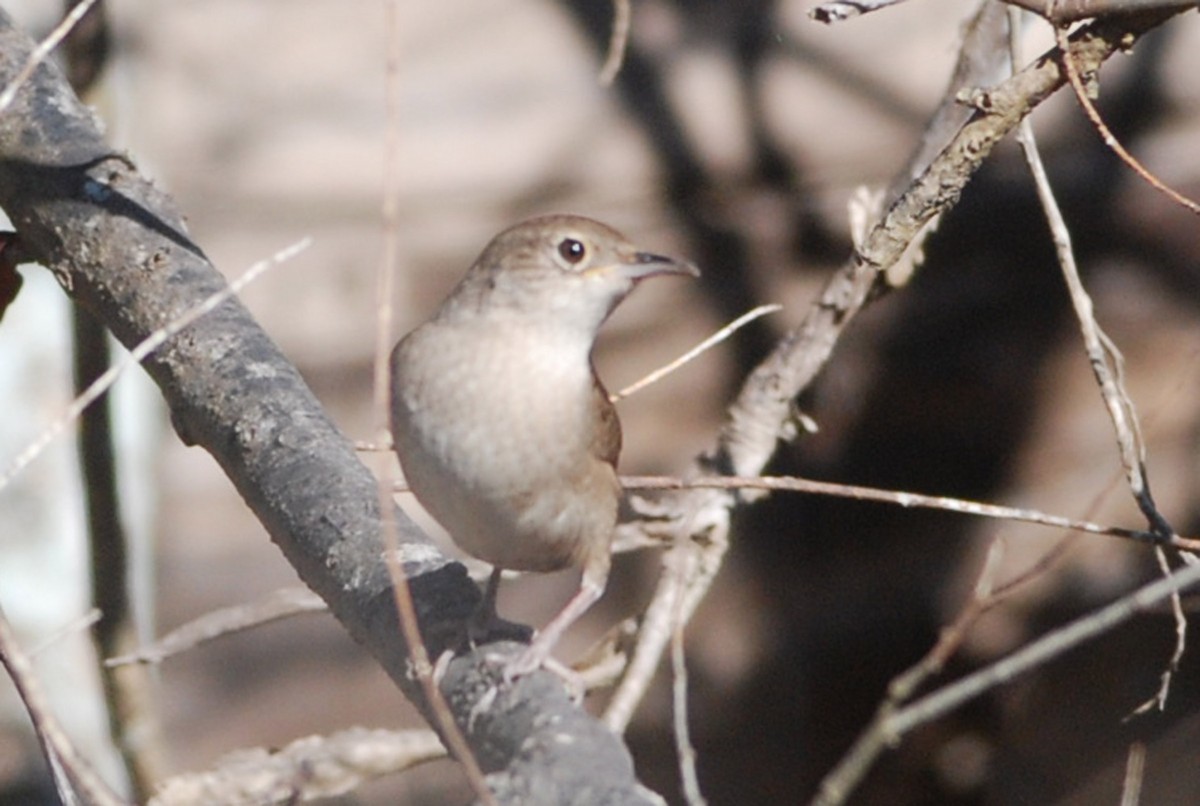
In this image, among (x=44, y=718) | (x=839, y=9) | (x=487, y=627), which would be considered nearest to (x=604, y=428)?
(x=487, y=627)

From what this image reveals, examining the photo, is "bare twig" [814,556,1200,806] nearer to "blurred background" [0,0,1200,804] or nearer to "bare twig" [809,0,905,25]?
"bare twig" [809,0,905,25]

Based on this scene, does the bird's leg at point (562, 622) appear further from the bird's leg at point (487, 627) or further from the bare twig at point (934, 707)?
the bare twig at point (934, 707)

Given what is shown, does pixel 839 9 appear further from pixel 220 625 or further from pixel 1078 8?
pixel 220 625

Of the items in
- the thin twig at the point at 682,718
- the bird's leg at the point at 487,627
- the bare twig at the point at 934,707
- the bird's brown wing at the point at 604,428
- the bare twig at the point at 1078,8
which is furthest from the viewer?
the bird's brown wing at the point at 604,428

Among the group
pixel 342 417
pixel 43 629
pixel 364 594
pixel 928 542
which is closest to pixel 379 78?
pixel 342 417

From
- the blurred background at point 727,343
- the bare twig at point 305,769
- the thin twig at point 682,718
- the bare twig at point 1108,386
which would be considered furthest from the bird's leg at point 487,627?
the blurred background at point 727,343

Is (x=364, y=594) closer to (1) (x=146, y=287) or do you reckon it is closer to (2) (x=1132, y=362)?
(1) (x=146, y=287)

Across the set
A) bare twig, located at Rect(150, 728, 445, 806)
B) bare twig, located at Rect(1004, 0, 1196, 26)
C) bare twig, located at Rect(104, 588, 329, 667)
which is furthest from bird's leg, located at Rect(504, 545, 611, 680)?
bare twig, located at Rect(1004, 0, 1196, 26)
